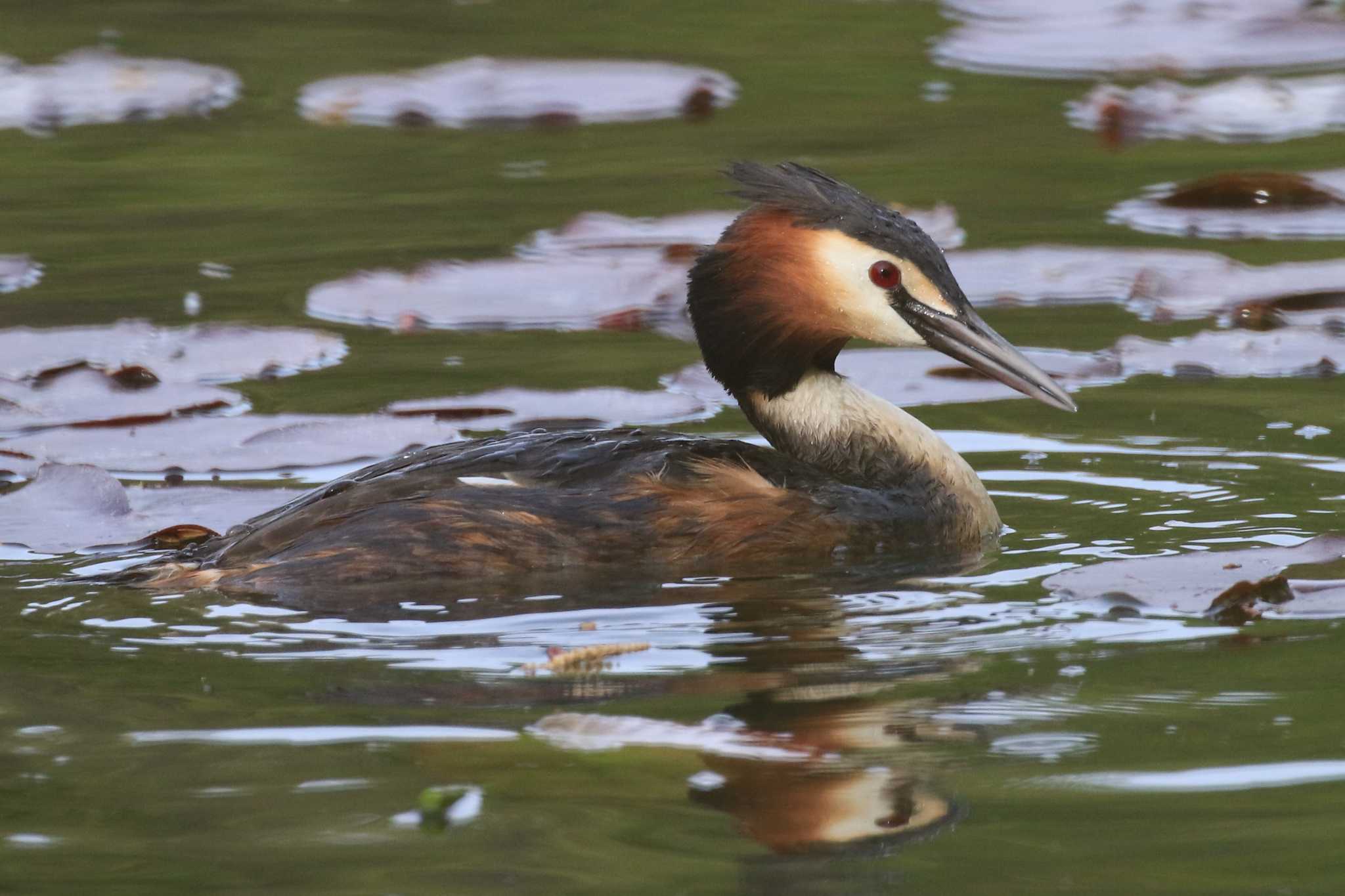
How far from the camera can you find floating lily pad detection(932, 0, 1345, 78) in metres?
11.9

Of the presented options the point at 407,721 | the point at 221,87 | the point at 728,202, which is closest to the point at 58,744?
the point at 407,721

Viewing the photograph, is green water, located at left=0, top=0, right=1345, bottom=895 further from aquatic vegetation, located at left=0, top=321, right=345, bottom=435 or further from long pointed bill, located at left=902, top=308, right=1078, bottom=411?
long pointed bill, located at left=902, top=308, right=1078, bottom=411

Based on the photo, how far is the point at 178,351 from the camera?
24.3 feet

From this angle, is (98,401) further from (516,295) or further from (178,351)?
(516,295)

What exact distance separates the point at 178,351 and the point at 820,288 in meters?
2.60

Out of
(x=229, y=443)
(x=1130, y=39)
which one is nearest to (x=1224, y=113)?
(x=1130, y=39)

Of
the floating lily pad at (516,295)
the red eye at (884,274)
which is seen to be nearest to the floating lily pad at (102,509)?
the red eye at (884,274)

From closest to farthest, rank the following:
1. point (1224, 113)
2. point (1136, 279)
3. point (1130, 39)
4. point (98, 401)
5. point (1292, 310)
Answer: point (98, 401)
point (1292, 310)
point (1136, 279)
point (1224, 113)
point (1130, 39)

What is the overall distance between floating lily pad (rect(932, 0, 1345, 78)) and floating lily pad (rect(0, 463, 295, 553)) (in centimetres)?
694

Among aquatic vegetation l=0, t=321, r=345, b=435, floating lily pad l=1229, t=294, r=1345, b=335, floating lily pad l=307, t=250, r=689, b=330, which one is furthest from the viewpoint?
floating lily pad l=307, t=250, r=689, b=330

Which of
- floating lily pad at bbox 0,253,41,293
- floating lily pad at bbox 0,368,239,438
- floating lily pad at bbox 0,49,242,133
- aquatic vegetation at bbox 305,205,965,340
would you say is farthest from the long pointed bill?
floating lily pad at bbox 0,49,242,133

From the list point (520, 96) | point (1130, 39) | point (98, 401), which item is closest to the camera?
point (98, 401)

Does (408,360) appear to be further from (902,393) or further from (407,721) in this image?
(407,721)

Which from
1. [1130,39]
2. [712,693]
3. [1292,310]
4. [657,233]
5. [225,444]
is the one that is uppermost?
[1130,39]
